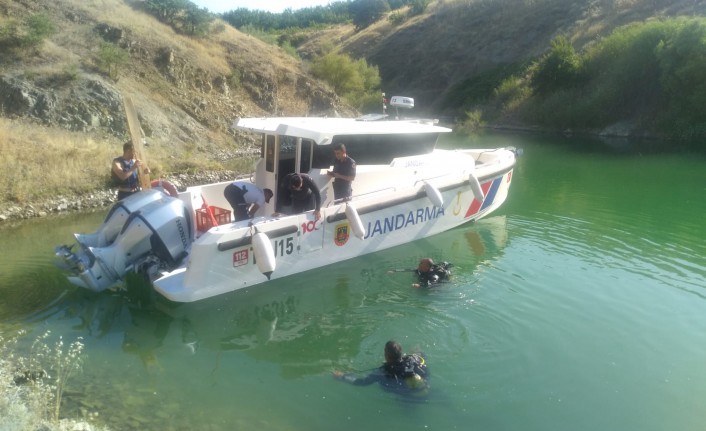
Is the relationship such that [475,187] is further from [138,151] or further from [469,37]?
[469,37]

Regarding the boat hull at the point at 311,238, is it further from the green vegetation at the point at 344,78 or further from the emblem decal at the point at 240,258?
the green vegetation at the point at 344,78

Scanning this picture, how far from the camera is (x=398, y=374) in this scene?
5.96 metres

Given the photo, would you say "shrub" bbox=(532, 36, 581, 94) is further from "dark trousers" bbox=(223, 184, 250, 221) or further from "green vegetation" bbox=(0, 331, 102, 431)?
"green vegetation" bbox=(0, 331, 102, 431)

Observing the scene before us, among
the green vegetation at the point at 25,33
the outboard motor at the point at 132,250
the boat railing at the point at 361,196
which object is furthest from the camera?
the green vegetation at the point at 25,33

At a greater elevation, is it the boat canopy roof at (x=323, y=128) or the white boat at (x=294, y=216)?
the boat canopy roof at (x=323, y=128)

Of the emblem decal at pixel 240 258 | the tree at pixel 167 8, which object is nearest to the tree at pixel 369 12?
the tree at pixel 167 8

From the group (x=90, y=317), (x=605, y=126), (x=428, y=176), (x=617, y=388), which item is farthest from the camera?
(x=605, y=126)

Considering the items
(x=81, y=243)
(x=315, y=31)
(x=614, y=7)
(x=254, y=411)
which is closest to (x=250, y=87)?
(x=81, y=243)

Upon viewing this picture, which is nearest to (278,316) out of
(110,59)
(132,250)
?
(132,250)

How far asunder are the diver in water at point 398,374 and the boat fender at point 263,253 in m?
1.96

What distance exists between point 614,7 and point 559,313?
4546 centimetres

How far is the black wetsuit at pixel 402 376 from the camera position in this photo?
5.90 meters

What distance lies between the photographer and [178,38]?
92.8 feet

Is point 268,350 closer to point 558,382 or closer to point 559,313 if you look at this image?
point 558,382
